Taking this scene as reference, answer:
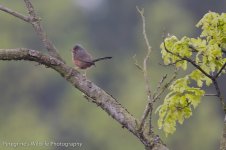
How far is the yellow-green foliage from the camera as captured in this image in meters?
8.37

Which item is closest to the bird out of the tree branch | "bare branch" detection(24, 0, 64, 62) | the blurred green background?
"bare branch" detection(24, 0, 64, 62)

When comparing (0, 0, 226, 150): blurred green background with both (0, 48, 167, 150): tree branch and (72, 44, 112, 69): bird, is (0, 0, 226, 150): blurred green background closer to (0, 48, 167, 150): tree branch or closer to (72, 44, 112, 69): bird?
(72, 44, 112, 69): bird

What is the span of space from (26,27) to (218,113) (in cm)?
1179

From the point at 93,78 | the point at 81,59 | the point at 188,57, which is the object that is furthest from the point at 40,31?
the point at 93,78

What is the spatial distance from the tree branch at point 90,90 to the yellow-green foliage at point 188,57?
309 mm

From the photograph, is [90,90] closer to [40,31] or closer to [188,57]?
[40,31]

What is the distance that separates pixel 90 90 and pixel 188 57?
0.93 m

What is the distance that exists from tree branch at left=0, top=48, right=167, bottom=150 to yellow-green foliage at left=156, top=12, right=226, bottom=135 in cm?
31

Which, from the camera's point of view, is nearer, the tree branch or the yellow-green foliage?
the tree branch

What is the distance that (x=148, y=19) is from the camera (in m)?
56.1

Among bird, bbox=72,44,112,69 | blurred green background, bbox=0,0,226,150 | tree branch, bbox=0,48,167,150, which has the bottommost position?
tree branch, bbox=0,48,167,150

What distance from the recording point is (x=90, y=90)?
842 centimetres

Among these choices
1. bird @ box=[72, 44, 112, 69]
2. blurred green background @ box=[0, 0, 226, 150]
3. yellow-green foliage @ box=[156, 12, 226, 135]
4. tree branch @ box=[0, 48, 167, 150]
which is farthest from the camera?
blurred green background @ box=[0, 0, 226, 150]

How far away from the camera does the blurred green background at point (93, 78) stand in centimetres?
4466
